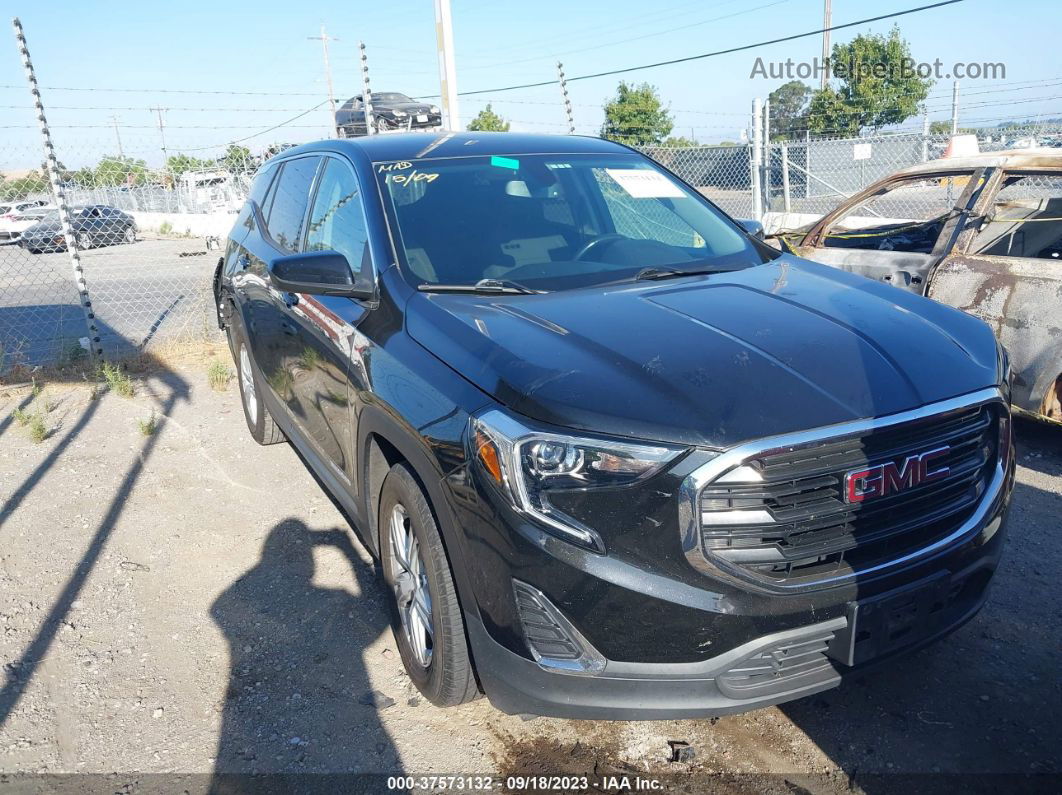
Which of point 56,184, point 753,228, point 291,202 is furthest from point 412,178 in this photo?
point 56,184

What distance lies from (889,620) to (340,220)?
8.84ft

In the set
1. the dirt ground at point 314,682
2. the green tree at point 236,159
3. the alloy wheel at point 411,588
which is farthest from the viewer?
the green tree at point 236,159

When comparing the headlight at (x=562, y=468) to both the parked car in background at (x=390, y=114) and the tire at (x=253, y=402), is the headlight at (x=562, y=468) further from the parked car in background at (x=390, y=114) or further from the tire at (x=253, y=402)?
the parked car in background at (x=390, y=114)

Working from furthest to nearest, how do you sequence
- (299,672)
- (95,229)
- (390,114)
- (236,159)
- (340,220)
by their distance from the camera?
(95,229)
(236,159)
(390,114)
(340,220)
(299,672)

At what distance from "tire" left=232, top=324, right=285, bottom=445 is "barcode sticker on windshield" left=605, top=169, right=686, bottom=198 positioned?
2.55 m

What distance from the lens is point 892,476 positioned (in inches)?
92.3

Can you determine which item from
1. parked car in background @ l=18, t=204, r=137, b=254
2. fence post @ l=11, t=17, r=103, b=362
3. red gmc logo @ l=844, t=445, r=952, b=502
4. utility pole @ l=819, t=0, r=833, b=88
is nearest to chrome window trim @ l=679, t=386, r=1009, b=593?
red gmc logo @ l=844, t=445, r=952, b=502

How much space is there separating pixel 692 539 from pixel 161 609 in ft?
8.93

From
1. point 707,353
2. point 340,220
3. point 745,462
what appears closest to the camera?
point 745,462

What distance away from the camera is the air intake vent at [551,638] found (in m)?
2.24

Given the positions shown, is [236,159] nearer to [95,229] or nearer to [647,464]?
[95,229]

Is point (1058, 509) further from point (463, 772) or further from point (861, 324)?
point (463, 772)

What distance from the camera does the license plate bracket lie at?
229cm

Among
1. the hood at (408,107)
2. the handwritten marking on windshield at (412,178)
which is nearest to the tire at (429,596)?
the handwritten marking on windshield at (412,178)
